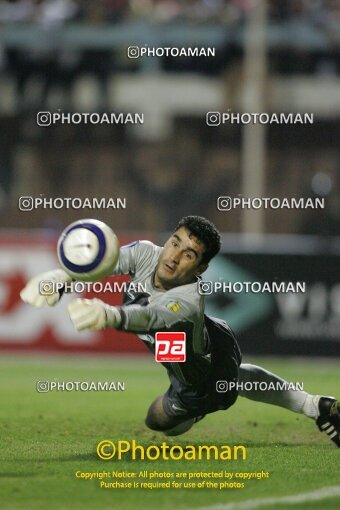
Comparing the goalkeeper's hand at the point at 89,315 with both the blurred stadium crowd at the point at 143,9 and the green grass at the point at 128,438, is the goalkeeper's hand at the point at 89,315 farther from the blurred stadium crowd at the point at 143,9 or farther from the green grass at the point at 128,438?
the blurred stadium crowd at the point at 143,9

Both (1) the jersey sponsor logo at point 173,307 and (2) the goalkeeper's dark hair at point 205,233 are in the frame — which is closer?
(1) the jersey sponsor logo at point 173,307

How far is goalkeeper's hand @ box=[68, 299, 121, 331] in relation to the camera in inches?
277

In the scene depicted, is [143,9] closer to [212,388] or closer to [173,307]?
[212,388]

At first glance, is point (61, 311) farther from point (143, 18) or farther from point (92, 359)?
point (143, 18)

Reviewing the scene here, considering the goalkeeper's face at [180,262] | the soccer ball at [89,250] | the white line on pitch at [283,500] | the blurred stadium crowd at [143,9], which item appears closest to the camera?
the white line on pitch at [283,500]

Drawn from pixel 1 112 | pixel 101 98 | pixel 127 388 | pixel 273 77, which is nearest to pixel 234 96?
pixel 273 77

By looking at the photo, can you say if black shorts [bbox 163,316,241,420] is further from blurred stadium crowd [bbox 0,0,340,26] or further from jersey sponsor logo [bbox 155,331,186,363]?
blurred stadium crowd [bbox 0,0,340,26]

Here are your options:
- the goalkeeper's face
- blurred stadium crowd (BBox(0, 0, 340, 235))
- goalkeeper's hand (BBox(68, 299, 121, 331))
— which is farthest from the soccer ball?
blurred stadium crowd (BBox(0, 0, 340, 235))

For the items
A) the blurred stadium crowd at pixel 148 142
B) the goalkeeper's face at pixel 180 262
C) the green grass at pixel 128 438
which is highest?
the blurred stadium crowd at pixel 148 142

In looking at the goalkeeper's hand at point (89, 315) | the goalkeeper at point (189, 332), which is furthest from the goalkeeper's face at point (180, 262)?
the goalkeeper's hand at point (89, 315)

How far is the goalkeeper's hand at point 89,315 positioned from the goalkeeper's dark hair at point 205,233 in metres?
1.25

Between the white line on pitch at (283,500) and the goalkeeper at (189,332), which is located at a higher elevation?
the goalkeeper at (189,332)

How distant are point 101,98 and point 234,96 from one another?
252 centimetres

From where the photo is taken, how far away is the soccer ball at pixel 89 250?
754 cm
